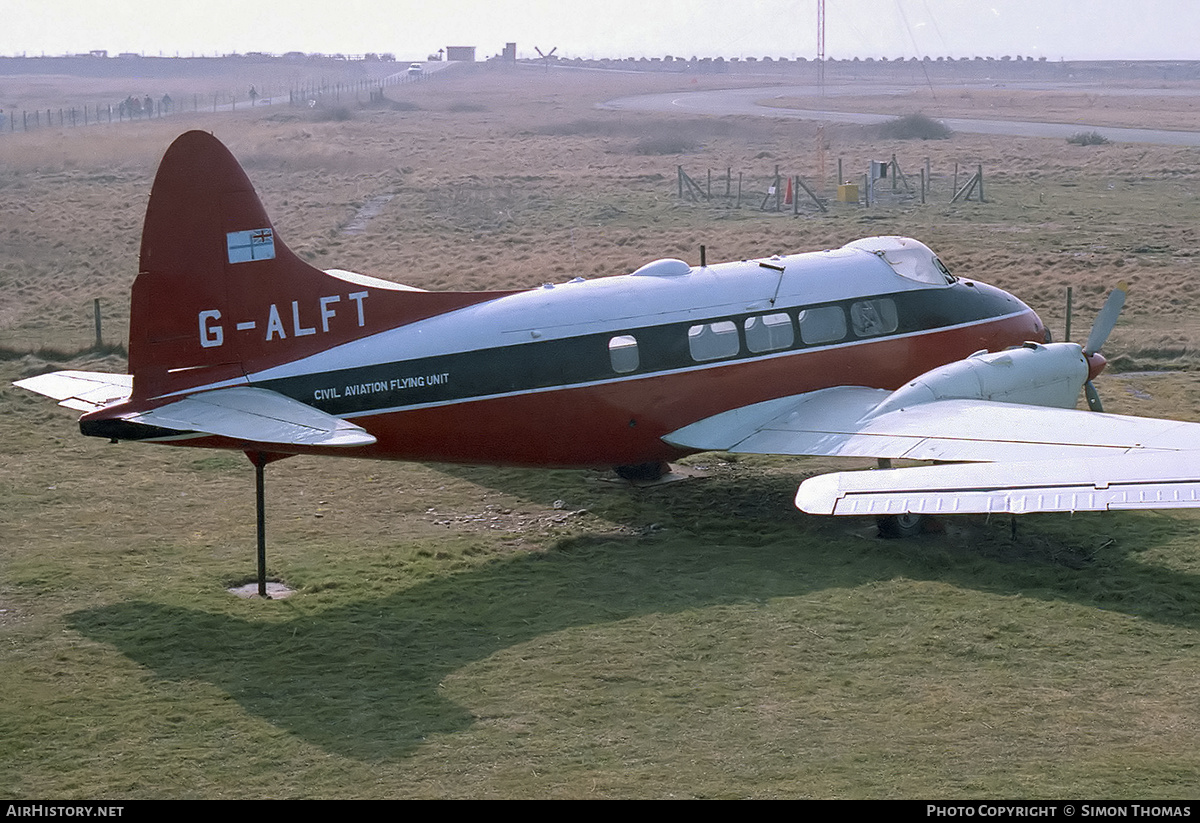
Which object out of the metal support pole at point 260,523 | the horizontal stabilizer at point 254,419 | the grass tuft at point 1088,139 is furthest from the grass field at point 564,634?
the grass tuft at point 1088,139

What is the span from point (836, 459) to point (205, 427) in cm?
1173

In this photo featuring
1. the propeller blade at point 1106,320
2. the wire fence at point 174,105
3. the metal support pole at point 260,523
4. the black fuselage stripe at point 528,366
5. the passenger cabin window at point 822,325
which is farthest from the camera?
the wire fence at point 174,105

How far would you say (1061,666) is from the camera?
14.1 m

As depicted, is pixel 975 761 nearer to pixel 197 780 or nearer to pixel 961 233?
pixel 197 780

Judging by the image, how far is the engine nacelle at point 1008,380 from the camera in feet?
65.3

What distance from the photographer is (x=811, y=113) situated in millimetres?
109250

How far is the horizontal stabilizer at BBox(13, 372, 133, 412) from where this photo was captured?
58.6 ft

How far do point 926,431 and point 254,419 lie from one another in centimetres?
945

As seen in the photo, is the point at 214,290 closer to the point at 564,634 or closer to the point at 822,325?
the point at 564,634

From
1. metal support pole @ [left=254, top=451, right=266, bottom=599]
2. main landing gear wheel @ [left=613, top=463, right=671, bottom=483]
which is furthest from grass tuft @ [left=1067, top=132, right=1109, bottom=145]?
metal support pole @ [left=254, top=451, right=266, bottom=599]

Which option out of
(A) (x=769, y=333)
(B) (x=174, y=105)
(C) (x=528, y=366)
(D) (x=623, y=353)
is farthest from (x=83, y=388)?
(B) (x=174, y=105)

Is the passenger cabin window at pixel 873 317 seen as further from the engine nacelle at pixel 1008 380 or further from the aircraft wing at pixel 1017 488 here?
the aircraft wing at pixel 1017 488

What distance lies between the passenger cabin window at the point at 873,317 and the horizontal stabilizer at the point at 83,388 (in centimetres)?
1127

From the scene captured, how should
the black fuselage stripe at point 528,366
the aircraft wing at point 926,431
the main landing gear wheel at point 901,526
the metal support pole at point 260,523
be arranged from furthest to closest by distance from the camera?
1. the main landing gear wheel at point 901,526
2. the black fuselage stripe at point 528,366
3. the aircraft wing at point 926,431
4. the metal support pole at point 260,523
